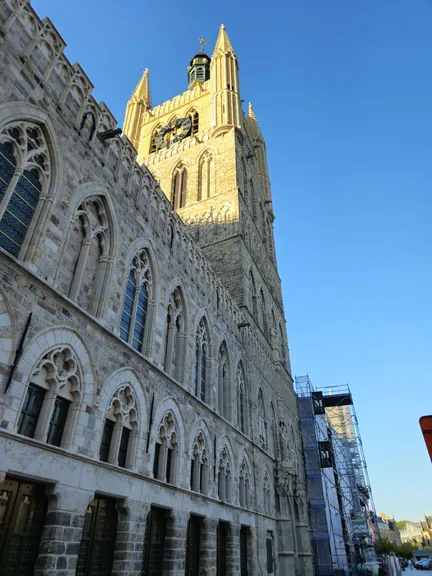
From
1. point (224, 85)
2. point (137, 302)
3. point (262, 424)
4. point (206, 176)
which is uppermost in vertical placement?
point (224, 85)

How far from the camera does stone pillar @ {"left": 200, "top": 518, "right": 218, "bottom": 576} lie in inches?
460

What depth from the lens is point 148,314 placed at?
11547mm

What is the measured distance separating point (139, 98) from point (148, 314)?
116ft

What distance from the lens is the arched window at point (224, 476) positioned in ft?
46.9

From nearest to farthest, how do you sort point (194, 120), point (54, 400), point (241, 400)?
1. point (54, 400)
2. point (241, 400)
3. point (194, 120)

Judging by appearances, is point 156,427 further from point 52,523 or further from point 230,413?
point 230,413

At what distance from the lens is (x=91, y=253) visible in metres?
9.77

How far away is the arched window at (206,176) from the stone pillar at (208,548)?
20.8m

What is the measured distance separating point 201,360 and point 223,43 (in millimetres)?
34104

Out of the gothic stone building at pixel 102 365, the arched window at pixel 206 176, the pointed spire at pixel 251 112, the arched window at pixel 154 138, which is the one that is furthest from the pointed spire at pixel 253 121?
the gothic stone building at pixel 102 365

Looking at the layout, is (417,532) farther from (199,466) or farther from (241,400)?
(199,466)

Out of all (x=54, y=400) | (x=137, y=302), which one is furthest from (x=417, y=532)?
(x=54, y=400)

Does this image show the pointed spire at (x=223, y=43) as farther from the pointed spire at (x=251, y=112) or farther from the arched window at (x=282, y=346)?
the arched window at (x=282, y=346)

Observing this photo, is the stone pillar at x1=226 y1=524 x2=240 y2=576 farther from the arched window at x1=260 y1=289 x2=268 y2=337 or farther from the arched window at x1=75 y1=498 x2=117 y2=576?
the arched window at x1=260 y1=289 x2=268 y2=337
